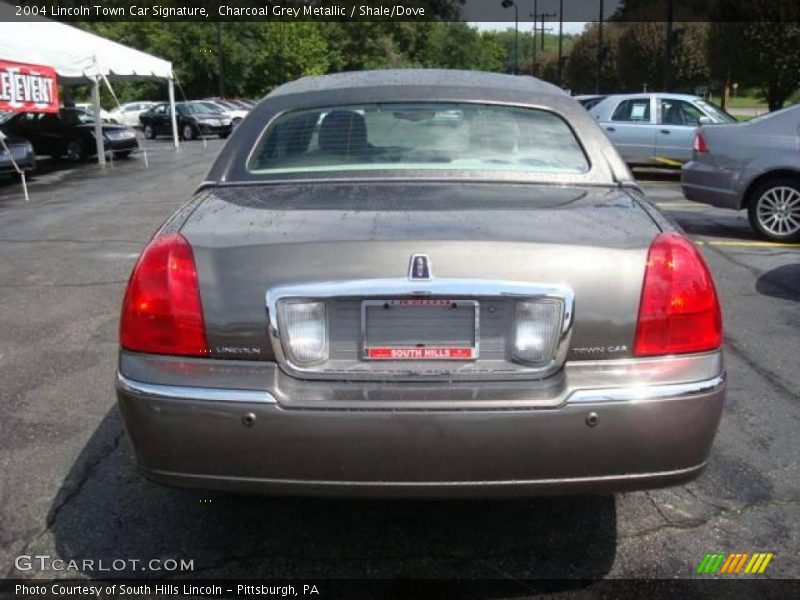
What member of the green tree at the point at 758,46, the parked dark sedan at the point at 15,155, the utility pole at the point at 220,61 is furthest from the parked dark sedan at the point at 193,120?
the green tree at the point at 758,46

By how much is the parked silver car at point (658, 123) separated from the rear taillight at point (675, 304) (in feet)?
42.5

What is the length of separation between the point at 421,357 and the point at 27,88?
14746 millimetres

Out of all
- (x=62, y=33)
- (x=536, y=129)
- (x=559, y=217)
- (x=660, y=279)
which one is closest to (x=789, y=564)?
(x=660, y=279)

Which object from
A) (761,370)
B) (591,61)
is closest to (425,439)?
(761,370)

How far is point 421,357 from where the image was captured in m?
2.36

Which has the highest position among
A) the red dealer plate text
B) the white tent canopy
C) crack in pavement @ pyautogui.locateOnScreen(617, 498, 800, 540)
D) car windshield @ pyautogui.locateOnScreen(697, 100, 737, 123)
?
the white tent canopy

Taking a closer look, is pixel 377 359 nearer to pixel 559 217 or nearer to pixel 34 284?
pixel 559 217

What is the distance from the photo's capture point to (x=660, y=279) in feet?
7.86

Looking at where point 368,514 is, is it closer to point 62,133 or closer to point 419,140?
point 419,140

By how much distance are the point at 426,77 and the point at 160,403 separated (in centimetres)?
203

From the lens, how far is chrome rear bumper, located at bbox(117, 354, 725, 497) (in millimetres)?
2287

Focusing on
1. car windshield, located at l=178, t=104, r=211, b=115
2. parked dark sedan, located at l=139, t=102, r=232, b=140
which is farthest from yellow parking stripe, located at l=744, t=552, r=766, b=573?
car windshield, located at l=178, t=104, r=211, b=115

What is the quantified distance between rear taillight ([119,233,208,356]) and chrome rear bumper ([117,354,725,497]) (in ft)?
0.36

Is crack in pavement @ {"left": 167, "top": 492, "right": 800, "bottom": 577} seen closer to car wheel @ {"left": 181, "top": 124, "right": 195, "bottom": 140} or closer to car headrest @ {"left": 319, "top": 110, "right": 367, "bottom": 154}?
car headrest @ {"left": 319, "top": 110, "right": 367, "bottom": 154}
